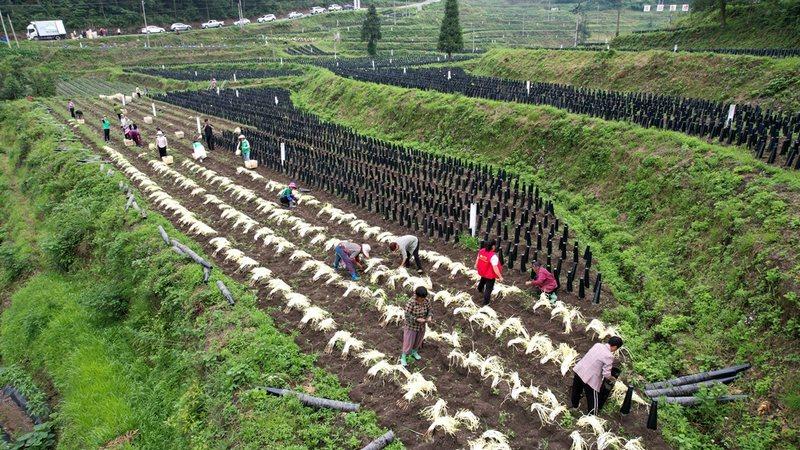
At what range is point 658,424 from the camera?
7309mm

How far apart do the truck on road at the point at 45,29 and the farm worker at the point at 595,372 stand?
75902mm

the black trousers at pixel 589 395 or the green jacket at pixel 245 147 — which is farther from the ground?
the green jacket at pixel 245 147

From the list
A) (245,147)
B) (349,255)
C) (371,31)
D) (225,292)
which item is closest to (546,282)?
(349,255)

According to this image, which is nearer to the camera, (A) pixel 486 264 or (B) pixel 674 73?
(A) pixel 486 264

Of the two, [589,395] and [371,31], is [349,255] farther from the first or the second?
[371,31]

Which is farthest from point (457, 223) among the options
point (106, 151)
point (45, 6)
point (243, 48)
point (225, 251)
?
point (45, 6)

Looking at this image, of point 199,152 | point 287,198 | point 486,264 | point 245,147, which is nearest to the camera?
point 486,264

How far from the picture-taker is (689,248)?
1094 cm

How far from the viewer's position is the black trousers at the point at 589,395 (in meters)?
7.12

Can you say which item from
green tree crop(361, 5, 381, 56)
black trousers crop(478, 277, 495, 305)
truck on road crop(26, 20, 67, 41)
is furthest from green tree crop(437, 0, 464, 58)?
truck on road crop(26, 20, 67, 41)

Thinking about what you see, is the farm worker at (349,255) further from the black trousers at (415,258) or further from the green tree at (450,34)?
the green tree at (450,34)

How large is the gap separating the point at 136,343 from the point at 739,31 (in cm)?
3718

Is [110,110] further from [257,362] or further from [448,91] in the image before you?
[257,362]

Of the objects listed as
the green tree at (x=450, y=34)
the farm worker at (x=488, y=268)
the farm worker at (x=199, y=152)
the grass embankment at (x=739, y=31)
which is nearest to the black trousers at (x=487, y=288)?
the farm worker at (x=488, y=268)
